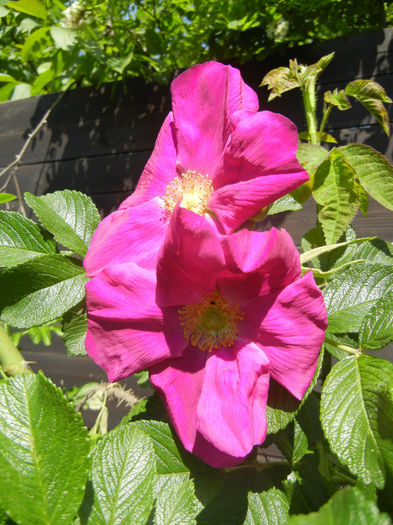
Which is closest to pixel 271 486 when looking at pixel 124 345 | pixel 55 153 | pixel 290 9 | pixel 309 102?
pixel 124 345

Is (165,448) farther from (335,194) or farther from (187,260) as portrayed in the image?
(335,194)

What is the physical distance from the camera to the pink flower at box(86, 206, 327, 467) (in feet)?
1.27

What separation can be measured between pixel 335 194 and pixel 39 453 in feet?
1.66

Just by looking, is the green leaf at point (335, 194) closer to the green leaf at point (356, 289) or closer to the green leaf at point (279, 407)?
the green leaf at point (356, 289)

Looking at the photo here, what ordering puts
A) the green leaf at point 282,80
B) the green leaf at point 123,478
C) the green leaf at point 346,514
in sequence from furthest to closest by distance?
the green leaf at point 282,80 < the green leaf at point 123,478 < the green leaf at point 346,514

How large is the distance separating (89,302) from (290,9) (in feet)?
3.71

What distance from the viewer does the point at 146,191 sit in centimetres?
59

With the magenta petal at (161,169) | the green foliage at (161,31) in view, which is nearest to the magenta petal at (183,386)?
the magenta petal at (161,169)

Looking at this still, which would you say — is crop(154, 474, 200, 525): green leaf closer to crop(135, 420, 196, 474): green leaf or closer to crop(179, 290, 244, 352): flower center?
crop(135, 420, 196, 474): green leaf

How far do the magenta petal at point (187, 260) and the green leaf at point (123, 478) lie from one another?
14 centimetres

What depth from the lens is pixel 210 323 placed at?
471mm

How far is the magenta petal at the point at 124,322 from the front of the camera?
0.42 m

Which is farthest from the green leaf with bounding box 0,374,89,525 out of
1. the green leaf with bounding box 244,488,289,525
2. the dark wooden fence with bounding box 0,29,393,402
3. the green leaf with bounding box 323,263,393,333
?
the dark wooden fence with bounding box 0,29,393,402

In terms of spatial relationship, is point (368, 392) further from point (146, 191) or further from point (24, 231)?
point (24, 231)
